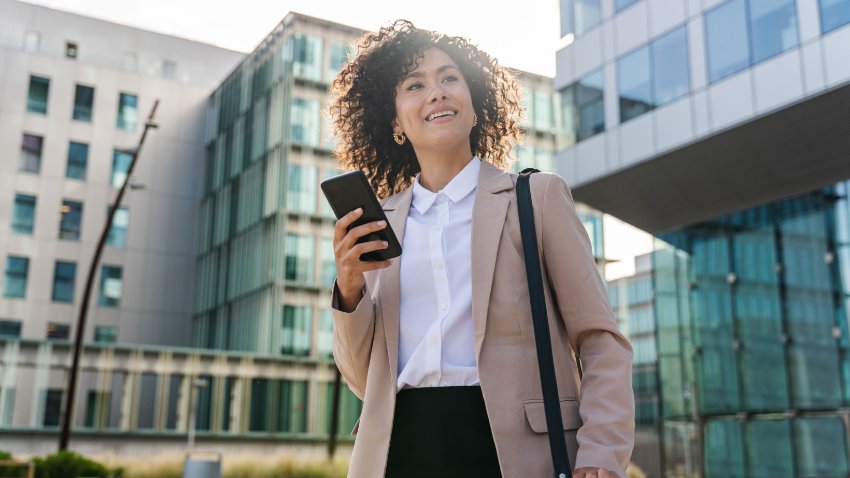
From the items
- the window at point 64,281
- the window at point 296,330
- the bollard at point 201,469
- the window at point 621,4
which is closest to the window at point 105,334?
the window at point 64,281

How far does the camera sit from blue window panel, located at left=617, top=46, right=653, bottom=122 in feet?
64.3

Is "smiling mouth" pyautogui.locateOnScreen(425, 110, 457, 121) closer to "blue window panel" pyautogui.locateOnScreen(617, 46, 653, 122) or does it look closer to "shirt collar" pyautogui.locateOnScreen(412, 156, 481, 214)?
"shirt collar" pyautogui.locateOnScreen(412, 156, 481, 214)

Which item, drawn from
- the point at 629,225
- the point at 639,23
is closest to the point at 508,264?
the point at 639,23

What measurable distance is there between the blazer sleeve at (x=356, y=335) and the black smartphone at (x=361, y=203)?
0.18 meters

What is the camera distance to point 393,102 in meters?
3.00

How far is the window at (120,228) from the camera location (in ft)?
154

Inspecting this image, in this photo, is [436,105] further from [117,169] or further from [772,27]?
[117,169]

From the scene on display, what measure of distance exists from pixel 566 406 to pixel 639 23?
63.2 feet

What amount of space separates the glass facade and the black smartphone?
18.1m

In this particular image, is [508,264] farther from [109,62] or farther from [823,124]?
[109,62]

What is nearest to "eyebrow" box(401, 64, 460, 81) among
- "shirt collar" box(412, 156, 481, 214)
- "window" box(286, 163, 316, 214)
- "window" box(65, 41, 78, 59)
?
"shirt collar" box(412, 156, 481, 214)

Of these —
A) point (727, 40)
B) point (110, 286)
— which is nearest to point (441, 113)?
point (727, 40)

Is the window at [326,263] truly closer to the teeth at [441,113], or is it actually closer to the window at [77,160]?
the window at [77,160]

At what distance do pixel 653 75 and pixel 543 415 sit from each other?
18299mm
